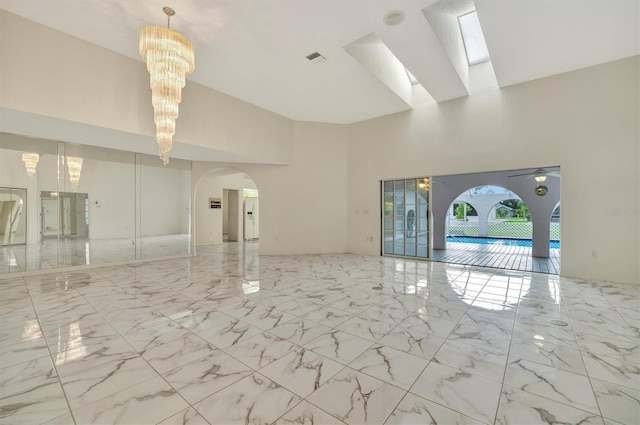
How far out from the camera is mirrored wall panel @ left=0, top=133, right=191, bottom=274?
16.6 feet

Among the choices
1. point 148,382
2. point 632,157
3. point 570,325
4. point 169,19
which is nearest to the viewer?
point 148,382

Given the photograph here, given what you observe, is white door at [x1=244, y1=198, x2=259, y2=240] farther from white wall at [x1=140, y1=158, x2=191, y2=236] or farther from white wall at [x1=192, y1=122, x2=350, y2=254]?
white wall at [x1=192, y1=122, x2=350, y2=254]

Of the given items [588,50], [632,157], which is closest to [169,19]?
[588,50]

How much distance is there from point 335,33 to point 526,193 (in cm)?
814

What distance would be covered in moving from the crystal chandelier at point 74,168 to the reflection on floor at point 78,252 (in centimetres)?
129

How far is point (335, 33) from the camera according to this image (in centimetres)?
381

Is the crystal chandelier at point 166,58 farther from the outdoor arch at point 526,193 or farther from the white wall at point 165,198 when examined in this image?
the outdoor arch at point 526,193

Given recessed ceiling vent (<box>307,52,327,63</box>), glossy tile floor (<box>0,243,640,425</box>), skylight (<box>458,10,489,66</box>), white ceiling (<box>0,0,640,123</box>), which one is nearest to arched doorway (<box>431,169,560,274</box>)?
skylight (<box>458,10,489,66</box>)

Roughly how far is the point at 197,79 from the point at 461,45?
5.17 metres

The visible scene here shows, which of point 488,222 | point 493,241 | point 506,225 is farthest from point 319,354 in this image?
point 488,222

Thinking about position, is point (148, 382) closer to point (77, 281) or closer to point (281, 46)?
point (77, 281)

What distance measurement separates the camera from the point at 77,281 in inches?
181

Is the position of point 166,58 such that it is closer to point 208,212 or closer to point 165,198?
point 165,198

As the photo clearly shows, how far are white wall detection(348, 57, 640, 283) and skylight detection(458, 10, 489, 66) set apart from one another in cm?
78
